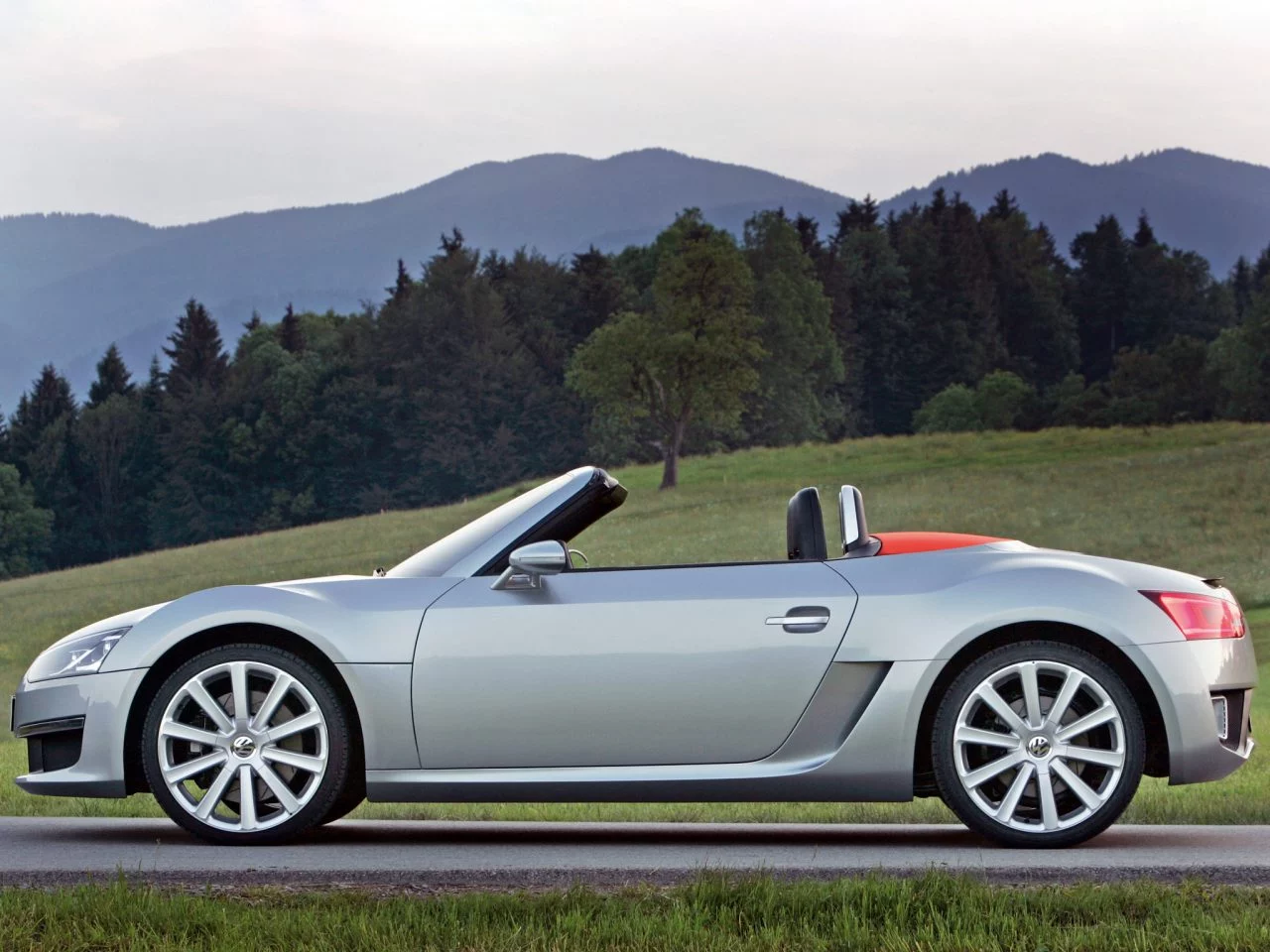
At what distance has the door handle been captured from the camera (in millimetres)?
5875

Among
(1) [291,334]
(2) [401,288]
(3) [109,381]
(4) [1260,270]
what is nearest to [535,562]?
(1) [291,334]

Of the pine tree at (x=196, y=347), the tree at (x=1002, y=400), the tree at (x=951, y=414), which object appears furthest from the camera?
the pine tree at (x=196, y=347)

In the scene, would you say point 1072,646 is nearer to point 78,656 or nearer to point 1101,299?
point 78,656

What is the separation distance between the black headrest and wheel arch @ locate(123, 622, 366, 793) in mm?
1797

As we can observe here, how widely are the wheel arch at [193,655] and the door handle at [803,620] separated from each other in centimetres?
157

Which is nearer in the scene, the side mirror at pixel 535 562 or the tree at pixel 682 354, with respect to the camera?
the side mirror at pixel 535 562

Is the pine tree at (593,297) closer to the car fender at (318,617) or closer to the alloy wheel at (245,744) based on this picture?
the car fender at (318,617)

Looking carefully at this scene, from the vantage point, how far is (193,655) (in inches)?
246

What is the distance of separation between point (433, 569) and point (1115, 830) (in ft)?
10.4

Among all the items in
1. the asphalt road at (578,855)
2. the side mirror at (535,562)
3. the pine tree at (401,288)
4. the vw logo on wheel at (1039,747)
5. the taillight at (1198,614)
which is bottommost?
the asphalt road at (578,855)

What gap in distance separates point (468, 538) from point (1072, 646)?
7.26ft

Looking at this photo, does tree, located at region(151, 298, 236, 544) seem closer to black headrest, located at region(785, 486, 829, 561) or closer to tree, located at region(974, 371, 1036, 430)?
tree, located at region(974, 371, 1036, 430)

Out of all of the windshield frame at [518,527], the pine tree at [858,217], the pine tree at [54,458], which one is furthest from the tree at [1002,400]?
the windshield frame at [518,527]

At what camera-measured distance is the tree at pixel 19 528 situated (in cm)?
9244
